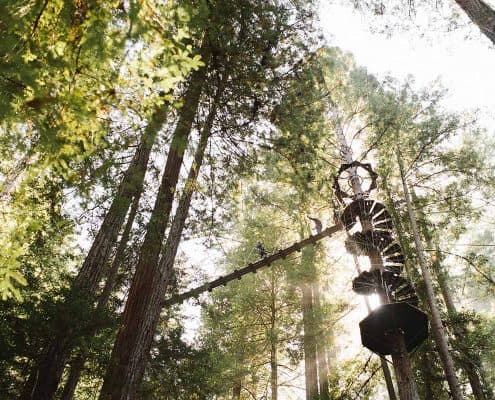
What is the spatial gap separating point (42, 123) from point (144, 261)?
3.12 m

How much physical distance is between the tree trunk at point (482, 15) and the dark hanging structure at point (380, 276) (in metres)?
3.74

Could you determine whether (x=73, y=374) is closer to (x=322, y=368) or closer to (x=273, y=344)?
(x=273, y=344)

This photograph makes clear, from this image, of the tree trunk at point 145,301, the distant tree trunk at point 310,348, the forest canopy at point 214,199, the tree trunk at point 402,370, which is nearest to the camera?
the forest canopy at point 214,199

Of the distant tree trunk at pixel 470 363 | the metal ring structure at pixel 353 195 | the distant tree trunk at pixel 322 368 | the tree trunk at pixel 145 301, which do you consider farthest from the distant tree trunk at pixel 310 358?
the tree trunk at pixel 145 301

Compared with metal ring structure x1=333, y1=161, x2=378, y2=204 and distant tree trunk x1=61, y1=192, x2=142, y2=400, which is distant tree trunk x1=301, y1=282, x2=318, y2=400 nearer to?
metal ring structure x1=333, y1=161, x2=378, y2=204

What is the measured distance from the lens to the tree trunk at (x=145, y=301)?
428cm

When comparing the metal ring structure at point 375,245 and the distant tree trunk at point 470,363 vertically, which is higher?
the metal ring structure at point 375,245

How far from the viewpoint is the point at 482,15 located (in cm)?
575

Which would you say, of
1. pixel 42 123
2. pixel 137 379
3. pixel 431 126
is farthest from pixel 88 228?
pixel 431 126

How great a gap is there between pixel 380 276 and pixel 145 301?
16.9 feet

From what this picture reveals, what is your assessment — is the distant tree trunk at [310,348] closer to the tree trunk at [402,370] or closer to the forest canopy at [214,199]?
the forest canopy at [214,199]

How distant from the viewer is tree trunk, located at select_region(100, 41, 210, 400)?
14.0 ft

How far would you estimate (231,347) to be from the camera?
1170 cm

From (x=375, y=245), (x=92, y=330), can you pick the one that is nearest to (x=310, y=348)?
(x=375, y=245)
